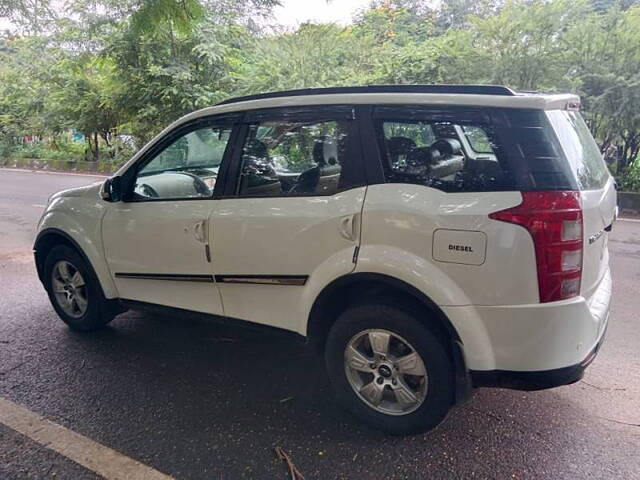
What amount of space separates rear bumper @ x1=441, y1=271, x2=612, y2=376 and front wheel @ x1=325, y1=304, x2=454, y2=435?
7.3 inches

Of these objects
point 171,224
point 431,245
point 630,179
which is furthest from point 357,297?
point 630,179

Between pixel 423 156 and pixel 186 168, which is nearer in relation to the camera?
pixel 423 156

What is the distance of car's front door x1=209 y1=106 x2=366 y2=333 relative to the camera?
2623 millimetres

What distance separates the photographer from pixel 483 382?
94.0 inches

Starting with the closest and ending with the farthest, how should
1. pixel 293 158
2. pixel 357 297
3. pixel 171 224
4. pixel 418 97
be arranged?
pixel 418 97 → pixel 357 297 → pixel 293 158 → pixel 171 224

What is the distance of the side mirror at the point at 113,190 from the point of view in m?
3.47

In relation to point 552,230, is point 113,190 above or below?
above

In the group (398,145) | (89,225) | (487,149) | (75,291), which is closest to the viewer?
(487,149)

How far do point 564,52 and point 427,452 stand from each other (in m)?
10.2

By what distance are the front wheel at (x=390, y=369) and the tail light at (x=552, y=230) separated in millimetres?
621

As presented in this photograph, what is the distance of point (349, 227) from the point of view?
256 cm

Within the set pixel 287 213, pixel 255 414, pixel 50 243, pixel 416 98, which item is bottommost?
pixel 255 414

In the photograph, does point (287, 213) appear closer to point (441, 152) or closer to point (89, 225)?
point (441, 152)

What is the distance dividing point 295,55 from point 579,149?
36.9 ft
